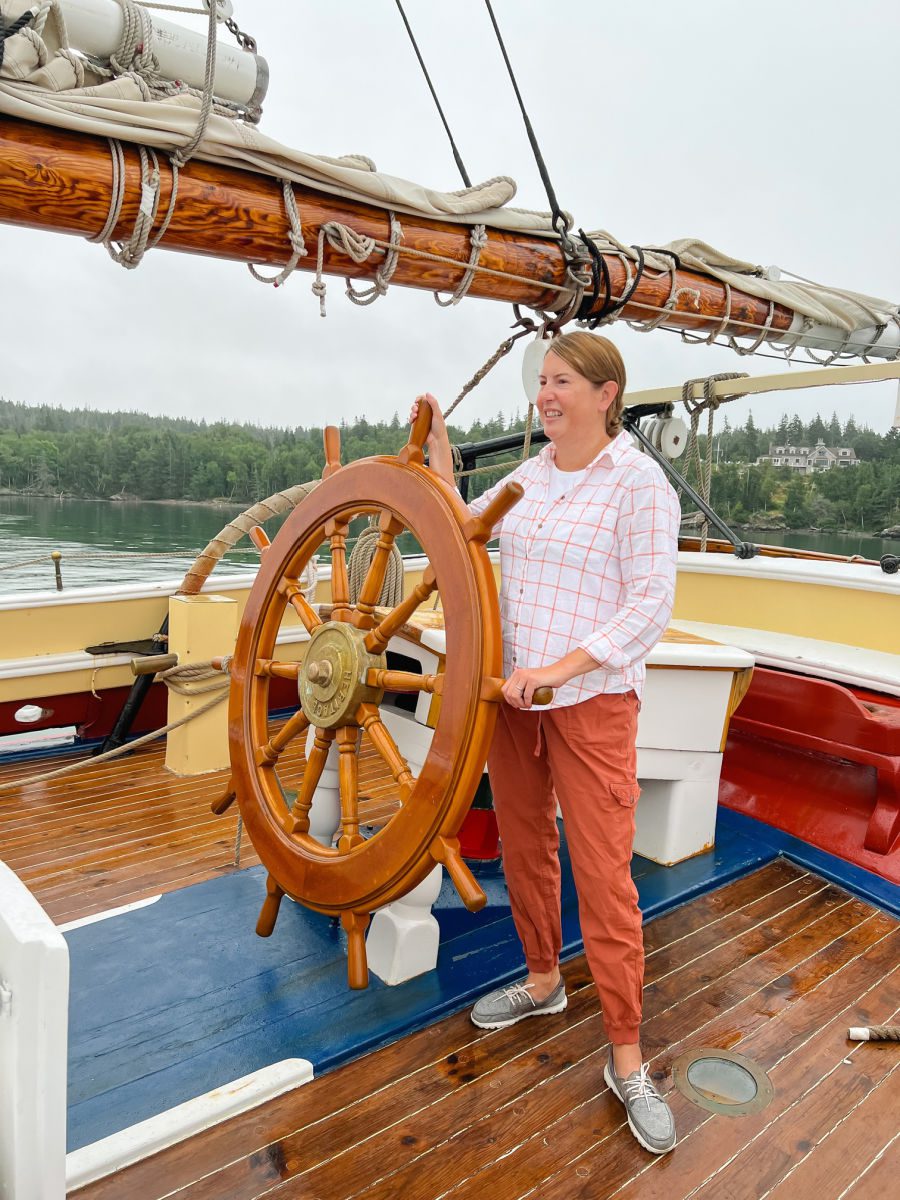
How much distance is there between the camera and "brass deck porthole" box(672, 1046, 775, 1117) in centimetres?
146

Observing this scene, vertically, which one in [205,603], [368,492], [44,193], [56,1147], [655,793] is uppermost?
[44,193]

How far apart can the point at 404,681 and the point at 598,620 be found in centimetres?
33

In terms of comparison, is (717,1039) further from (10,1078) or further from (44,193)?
(44,193)

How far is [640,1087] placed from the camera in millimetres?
1399

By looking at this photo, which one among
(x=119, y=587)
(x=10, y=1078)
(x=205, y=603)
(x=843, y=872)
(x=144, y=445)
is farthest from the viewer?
(x=144, y=445)

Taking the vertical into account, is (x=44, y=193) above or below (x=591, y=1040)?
above

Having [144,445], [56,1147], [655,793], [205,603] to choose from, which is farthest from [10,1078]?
[144,445]

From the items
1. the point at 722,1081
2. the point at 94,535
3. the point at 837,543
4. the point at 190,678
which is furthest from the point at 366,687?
the point at 94,535

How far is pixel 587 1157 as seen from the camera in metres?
1.33

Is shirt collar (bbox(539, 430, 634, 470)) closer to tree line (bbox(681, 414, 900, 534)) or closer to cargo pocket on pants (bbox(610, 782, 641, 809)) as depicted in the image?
cargo pocket on pants (bbox(610, 782, 641, 809))

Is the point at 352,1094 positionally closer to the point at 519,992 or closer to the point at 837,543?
the point at 519,992

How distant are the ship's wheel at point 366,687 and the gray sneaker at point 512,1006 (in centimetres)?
36

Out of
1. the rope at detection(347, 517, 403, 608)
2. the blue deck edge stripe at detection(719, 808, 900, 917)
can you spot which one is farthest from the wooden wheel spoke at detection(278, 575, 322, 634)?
the blue deck edge stripe at detection(719, 808, 900, 917)

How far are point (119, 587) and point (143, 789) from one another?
3.00 feet
